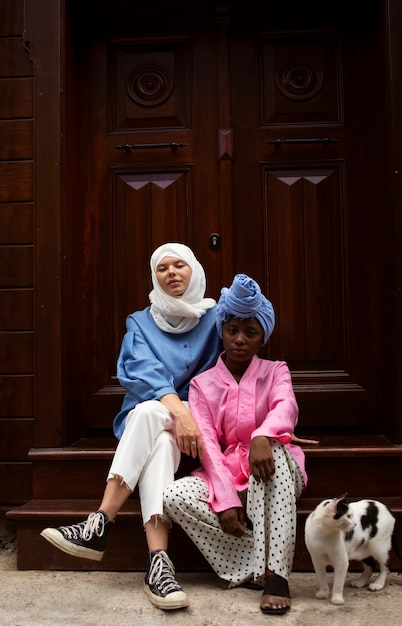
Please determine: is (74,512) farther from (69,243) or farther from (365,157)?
(365,157)

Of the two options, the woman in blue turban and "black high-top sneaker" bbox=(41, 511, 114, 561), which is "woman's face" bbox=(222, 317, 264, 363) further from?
"black high-top sneaker" bbox=(41, 511, 114, 561)

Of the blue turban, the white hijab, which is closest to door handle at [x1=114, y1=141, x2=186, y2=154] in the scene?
the white hijab

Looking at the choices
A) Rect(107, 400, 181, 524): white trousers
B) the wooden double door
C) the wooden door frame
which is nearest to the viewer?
Rect(107, 400, 181, 524): white trousers

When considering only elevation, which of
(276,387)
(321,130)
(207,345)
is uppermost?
(321,130)

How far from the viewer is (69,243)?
3076 mm

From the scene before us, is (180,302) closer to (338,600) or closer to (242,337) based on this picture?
(242,337)

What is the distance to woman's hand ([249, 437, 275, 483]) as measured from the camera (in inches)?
86.7

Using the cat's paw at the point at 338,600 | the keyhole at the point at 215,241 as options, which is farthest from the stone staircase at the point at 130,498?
the keyhole at the point at 215,241

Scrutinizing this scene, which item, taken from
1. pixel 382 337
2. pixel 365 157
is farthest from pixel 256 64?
pixel 382 337

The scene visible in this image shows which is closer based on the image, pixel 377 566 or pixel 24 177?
pixel 377 566

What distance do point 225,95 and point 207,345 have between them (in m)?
1.31

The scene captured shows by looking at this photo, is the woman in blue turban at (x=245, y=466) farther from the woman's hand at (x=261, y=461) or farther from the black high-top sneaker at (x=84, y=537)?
the black high-top sneaker at (x=84, y=537)

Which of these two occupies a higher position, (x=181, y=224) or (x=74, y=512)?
(x=181, y=224)

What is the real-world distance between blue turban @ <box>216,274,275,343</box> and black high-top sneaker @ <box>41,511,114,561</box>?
0.86 m
